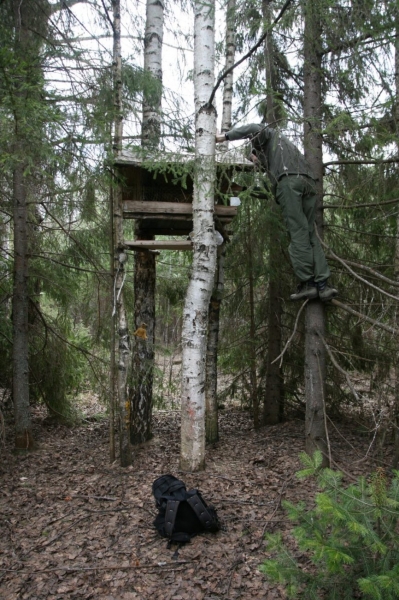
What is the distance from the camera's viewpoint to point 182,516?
14.1 feet

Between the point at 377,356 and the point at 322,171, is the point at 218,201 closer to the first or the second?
the point at 322,171

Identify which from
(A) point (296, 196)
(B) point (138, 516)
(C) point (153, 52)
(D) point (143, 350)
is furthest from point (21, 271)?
(A) point (296, 196)

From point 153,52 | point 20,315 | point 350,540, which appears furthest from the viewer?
point 153,52

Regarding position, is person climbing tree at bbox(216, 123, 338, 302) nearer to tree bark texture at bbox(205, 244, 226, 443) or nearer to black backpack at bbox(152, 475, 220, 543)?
tree bark texture at bbox(205, 244, 226, 443)

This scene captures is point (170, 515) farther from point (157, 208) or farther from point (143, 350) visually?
point (157, 208)

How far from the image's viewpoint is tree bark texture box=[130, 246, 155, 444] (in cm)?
661

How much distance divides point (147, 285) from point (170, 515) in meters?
3.46

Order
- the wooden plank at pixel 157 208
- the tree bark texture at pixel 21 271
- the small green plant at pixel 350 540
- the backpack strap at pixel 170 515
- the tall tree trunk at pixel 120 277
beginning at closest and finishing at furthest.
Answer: the small green plant at pixel 350 540 → the backpack strap at pixel 170 515 → the wooden plank at pixel 157 208 → the tall tree trunk at pixel 120 277 → the tree bark texture at pixel 21 271

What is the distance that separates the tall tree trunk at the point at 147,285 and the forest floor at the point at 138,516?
0.50 m

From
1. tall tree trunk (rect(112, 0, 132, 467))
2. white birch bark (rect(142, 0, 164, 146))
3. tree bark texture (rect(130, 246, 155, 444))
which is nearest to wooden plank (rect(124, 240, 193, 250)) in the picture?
tall tree trunk (rect(112, 0, 132, 467))

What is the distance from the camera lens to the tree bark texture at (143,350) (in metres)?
6.61

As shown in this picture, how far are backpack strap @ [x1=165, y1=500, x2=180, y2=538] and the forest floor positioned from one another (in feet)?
0.53

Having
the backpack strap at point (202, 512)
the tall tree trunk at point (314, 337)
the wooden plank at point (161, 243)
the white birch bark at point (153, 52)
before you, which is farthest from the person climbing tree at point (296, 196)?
the backpack strap at point (202, 512)

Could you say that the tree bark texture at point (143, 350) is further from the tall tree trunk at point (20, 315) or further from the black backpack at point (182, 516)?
the black backpack at point (182, 516)
